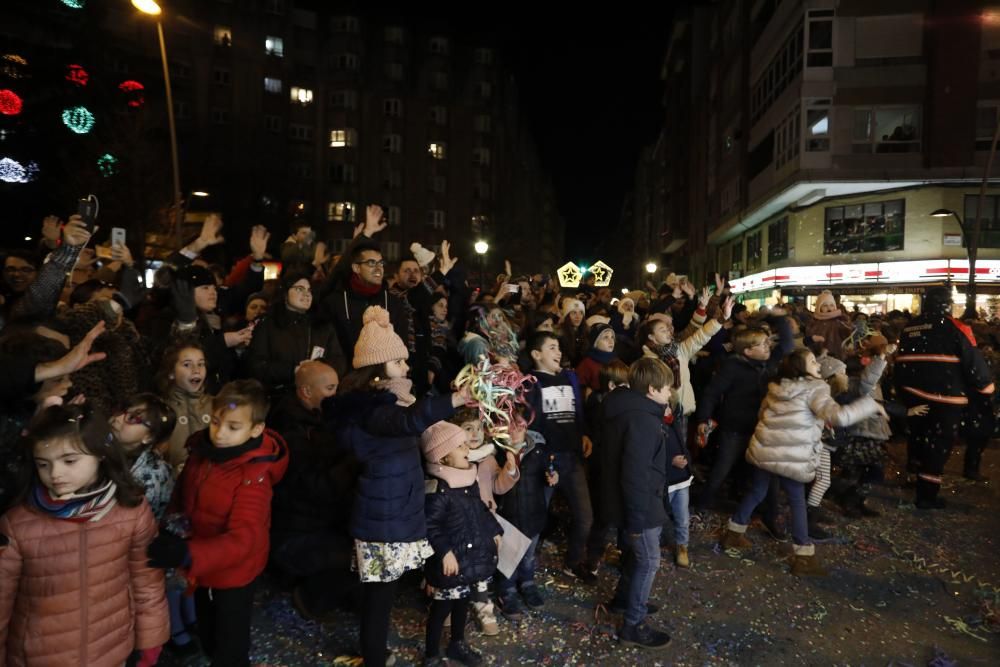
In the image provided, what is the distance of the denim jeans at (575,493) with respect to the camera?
5.00 meters

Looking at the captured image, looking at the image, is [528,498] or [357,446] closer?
[357,446]

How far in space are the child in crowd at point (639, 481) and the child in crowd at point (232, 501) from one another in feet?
7.61

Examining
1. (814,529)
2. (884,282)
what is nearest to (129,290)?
(814,529)

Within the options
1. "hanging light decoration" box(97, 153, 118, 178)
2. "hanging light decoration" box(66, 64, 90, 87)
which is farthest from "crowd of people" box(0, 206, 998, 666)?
"hanging light decoration" box(66, 64, 90, 87)

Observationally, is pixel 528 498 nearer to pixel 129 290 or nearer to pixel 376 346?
pixel 376 346

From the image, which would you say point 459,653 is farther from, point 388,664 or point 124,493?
point 124,493

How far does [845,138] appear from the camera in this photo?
24562mm

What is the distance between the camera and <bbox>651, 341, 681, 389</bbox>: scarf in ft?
20.4

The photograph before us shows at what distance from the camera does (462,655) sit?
3.87m

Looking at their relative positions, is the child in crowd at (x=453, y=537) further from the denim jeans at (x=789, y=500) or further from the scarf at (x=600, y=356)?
the denim jeans at (x=789, y=500)

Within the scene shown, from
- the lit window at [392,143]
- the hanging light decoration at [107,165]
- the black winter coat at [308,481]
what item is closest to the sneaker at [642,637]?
the black winter coat at [308,481]

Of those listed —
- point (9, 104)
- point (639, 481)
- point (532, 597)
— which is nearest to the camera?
point (639, 481)

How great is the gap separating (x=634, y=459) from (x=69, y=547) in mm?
3209

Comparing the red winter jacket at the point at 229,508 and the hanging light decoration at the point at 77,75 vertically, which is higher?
the hanging light decoration at the point at 77,75
